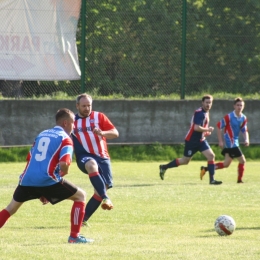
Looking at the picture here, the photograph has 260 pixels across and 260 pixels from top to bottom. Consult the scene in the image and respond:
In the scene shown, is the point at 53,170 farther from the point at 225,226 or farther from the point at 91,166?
the point at 225,226

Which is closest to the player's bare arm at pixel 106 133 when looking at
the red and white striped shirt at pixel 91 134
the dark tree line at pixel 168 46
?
the red and white striped shirt at pixel 91 134

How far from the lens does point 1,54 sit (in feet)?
61.9

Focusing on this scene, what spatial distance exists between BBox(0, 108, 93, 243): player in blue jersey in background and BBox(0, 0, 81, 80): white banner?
11.3 m

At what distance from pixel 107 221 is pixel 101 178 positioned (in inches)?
30.6

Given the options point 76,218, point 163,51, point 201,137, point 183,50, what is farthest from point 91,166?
point 183,50

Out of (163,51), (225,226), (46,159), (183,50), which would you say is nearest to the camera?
(46,159)

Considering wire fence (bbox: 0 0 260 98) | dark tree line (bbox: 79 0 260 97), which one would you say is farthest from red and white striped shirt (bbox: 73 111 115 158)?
dark tree line (bbox: 79 0 260 97)

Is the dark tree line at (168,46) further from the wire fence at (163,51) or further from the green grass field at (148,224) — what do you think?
the green grass field at (148,224)

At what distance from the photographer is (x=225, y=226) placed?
863 centimetres

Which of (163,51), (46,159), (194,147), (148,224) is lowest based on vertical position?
(194,147)

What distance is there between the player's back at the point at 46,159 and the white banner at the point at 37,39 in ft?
37.1

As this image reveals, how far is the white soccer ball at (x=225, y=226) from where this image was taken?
865cm

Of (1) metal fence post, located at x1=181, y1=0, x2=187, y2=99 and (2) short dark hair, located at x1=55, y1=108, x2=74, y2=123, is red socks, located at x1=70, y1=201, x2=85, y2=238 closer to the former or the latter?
(2) short dark hair, located at x1=55, y1=108, x2=74, y2=123

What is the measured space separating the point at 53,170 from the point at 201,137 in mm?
8448
